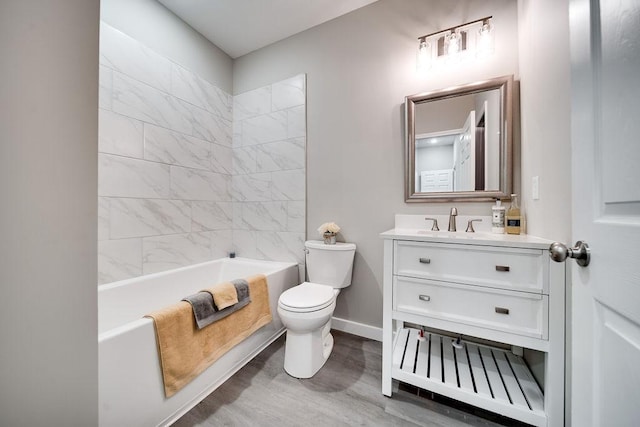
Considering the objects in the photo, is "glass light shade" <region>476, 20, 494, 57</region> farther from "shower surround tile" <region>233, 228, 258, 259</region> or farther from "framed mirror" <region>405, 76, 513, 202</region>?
"shower surround tile" <region>233, 228, 258, 259</region>

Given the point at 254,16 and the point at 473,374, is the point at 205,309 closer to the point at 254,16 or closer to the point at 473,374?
the point at 473,374

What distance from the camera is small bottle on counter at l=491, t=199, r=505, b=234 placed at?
1424mm

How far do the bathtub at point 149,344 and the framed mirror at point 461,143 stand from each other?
52.1 inches

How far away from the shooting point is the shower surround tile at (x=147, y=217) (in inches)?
64.7

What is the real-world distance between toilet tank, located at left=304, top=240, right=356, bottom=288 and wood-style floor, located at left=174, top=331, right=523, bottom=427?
1.84 ft

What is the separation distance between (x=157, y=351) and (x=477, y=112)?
2.26 m

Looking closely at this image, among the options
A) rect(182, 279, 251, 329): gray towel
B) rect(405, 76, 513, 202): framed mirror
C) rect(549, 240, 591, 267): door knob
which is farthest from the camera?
rect(405, 76, 513, 202): framed mirror

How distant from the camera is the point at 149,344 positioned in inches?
42.5

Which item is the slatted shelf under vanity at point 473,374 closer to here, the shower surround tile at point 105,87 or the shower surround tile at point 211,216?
the shower surround tile at point 211,216

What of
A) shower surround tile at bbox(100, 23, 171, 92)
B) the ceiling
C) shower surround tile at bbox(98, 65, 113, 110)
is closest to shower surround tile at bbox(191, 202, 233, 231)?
shower surround tile at bbox(98, 65, 113, 110)

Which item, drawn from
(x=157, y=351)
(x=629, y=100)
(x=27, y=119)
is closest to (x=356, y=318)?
(x=157, y=351)

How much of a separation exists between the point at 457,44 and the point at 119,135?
7.79 feet

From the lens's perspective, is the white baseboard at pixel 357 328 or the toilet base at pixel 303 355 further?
the white baseboard at pixel 357 328

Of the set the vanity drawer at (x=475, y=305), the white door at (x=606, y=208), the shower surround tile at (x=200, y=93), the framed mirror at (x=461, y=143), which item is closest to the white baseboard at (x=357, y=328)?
the vanity drawer at (x=475, y=305)
